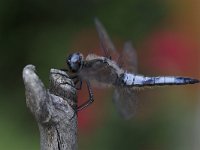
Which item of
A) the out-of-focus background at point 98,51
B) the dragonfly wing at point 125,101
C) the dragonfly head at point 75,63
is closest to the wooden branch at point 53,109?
the dragonfly head at point 75,63

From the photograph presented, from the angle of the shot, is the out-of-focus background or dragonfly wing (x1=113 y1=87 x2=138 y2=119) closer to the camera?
dragonfly wing (x1=113 y1=87 x2=138 y2=119)

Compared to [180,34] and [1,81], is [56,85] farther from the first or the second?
[180,34]

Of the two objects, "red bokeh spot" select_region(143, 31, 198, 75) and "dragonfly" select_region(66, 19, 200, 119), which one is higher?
"red bokeh spot" select_region(143, 31, 198, 75)

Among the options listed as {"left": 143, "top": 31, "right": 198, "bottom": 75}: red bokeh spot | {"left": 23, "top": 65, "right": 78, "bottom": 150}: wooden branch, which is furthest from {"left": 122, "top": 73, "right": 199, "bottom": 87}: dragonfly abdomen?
{"left": 143, "top": 31, "right": 198, "bottom": 75}: red bokeh spot

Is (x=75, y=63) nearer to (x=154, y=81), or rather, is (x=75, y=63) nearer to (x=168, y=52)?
(x=154, y=81)

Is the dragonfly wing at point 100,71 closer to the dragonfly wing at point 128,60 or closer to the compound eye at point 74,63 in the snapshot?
the compound eye at point 74,63

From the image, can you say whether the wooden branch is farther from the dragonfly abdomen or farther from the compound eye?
the dragonfly abdomen

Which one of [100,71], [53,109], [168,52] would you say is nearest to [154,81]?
[100,71]
